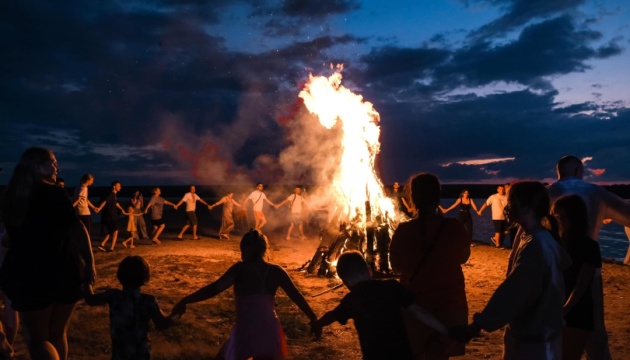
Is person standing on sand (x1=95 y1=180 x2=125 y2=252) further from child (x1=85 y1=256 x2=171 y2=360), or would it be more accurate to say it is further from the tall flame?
child (x1=85 y1=256 x2=171 y2=360)

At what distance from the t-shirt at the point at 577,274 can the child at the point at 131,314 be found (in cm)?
341

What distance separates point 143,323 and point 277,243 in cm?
1622

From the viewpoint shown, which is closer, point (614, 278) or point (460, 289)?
point (460, 289)

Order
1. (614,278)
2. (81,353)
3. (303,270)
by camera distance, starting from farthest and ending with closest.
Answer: (303,270), (614,278), (81,353)

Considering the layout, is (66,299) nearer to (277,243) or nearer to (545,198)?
(545,198)

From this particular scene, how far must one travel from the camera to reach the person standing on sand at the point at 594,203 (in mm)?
4566

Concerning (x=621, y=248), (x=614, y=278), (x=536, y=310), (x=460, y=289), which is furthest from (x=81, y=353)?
(x=621, y=248)

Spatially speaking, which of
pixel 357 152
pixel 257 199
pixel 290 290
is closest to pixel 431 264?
pixel 290 290

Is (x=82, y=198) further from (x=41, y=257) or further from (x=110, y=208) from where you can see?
(x=41, y=257)

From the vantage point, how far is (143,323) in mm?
3965

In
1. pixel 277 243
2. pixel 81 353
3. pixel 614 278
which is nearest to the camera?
pixel 81 353

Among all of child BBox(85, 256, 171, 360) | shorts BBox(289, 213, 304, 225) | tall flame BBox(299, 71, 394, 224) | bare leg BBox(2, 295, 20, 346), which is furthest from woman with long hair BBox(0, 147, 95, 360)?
shorts BBox(289, 213, 304, 225)

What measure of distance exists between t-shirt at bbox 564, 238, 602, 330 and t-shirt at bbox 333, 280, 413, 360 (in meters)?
1.85

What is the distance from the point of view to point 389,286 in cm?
335
